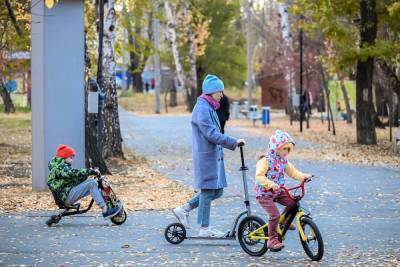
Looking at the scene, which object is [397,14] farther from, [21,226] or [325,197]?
[21,226]

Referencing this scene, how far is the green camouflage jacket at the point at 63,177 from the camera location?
11539 mm

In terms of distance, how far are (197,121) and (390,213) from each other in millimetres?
3880

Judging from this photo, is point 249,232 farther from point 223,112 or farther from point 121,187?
point 223,112

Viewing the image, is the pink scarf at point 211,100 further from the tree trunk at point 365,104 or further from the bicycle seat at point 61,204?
the tree trunk at point 365,104

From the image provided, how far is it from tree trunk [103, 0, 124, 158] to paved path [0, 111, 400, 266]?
4841mm

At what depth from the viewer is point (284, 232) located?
923 cm

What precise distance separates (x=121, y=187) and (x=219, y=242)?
19.5 feet

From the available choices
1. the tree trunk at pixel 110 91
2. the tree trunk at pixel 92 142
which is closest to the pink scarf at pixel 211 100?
the tree trunk at pixel 92 142

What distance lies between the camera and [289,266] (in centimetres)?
882

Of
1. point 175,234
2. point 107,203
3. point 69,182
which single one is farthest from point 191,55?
point 175,234

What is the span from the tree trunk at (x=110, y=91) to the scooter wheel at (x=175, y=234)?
38.4ft

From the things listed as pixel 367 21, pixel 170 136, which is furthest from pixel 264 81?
pixel 367 21

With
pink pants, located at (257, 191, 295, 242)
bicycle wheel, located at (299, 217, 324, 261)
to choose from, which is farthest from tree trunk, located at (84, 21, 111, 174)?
bicycle wheel, located at (299, 217, 324, 261)

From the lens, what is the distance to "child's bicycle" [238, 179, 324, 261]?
895 cm
